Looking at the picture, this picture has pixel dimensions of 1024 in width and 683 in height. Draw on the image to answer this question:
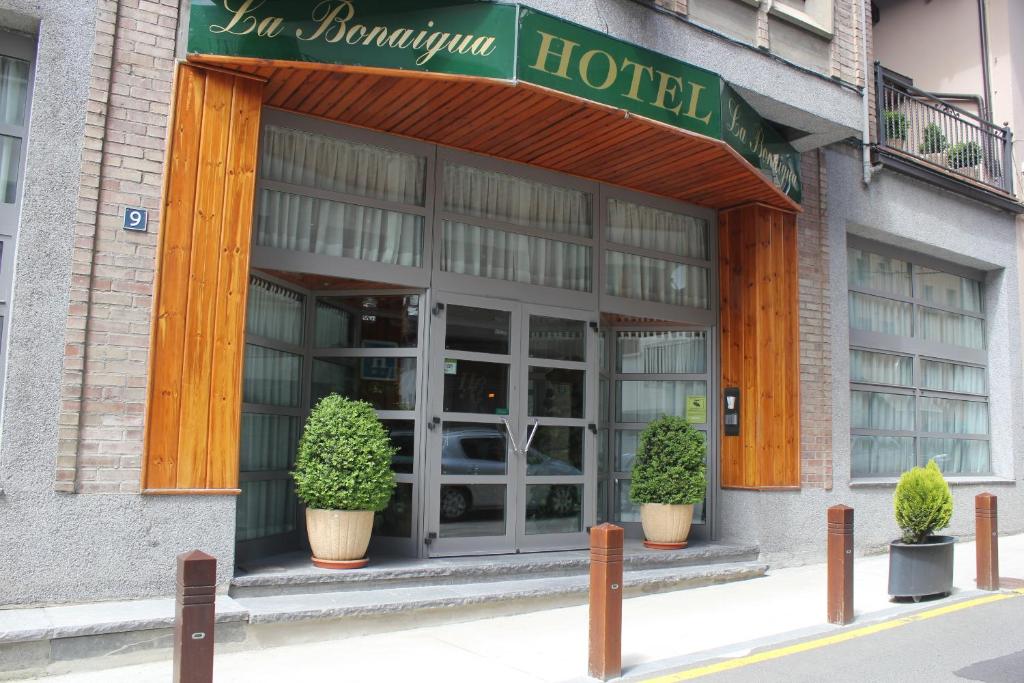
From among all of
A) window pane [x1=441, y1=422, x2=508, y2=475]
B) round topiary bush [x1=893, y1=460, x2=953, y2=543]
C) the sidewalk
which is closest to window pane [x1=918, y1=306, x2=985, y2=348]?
the sidewalk

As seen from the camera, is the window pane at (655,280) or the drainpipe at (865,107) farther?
the drainpipe at (865,107)

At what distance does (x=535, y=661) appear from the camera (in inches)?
245

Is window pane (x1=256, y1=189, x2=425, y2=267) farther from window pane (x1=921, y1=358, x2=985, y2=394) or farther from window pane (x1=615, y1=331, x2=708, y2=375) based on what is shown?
window pane (x1=921, y1=358, x2=985, y2=394)

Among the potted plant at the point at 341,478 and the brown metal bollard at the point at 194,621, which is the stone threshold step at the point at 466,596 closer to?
the potted plant at the point at 341,478

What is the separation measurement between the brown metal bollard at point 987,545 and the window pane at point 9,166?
875cm

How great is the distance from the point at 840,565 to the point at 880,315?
5.85 meters

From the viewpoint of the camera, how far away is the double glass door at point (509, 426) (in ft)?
27.7

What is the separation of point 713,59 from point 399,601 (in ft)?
20.4

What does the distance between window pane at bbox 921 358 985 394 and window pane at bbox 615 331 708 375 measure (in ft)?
13.6

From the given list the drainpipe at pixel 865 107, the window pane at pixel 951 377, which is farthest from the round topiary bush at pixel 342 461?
the window pane at pixel 951 377

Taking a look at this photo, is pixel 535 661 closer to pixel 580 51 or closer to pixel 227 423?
pixel 227 423

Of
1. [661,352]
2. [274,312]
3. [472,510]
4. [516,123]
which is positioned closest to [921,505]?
[661,352]

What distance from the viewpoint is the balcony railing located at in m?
12.3

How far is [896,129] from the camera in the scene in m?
12.4
